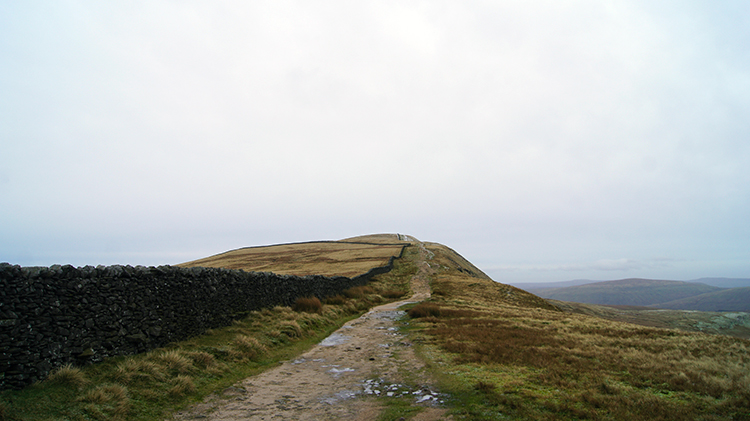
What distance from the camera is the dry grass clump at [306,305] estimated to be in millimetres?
20172

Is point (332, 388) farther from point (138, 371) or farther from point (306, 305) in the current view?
point (306, 305)

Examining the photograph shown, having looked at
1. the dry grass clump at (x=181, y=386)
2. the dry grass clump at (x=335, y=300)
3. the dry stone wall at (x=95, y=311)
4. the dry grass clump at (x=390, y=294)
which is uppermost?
the dry stone wall at (x=95, y=311)

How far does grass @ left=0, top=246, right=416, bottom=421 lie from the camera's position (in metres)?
6.42

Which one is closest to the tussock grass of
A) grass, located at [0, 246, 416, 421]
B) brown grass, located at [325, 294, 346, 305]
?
brown grass, located at [325, 294, 346, 305]

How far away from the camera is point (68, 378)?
7.36 metres

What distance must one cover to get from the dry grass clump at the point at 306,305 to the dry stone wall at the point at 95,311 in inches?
213

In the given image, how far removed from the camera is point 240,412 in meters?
7.22

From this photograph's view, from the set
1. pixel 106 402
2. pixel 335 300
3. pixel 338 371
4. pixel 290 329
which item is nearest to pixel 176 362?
pixel 106 402

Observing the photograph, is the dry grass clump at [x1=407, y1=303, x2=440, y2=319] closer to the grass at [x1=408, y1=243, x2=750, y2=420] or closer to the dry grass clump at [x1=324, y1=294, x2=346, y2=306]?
the grass at [x1=408, y1=243, x2=750, y2=420]

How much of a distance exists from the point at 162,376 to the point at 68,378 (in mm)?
1775

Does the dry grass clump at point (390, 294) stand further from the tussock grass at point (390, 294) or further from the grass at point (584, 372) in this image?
the grass at point (584, 372)

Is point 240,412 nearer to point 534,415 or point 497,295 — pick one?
point 534,415

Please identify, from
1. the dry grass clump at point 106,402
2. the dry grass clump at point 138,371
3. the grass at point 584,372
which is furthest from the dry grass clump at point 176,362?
the grass at point 584,372

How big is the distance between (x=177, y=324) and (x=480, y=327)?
527 inches
